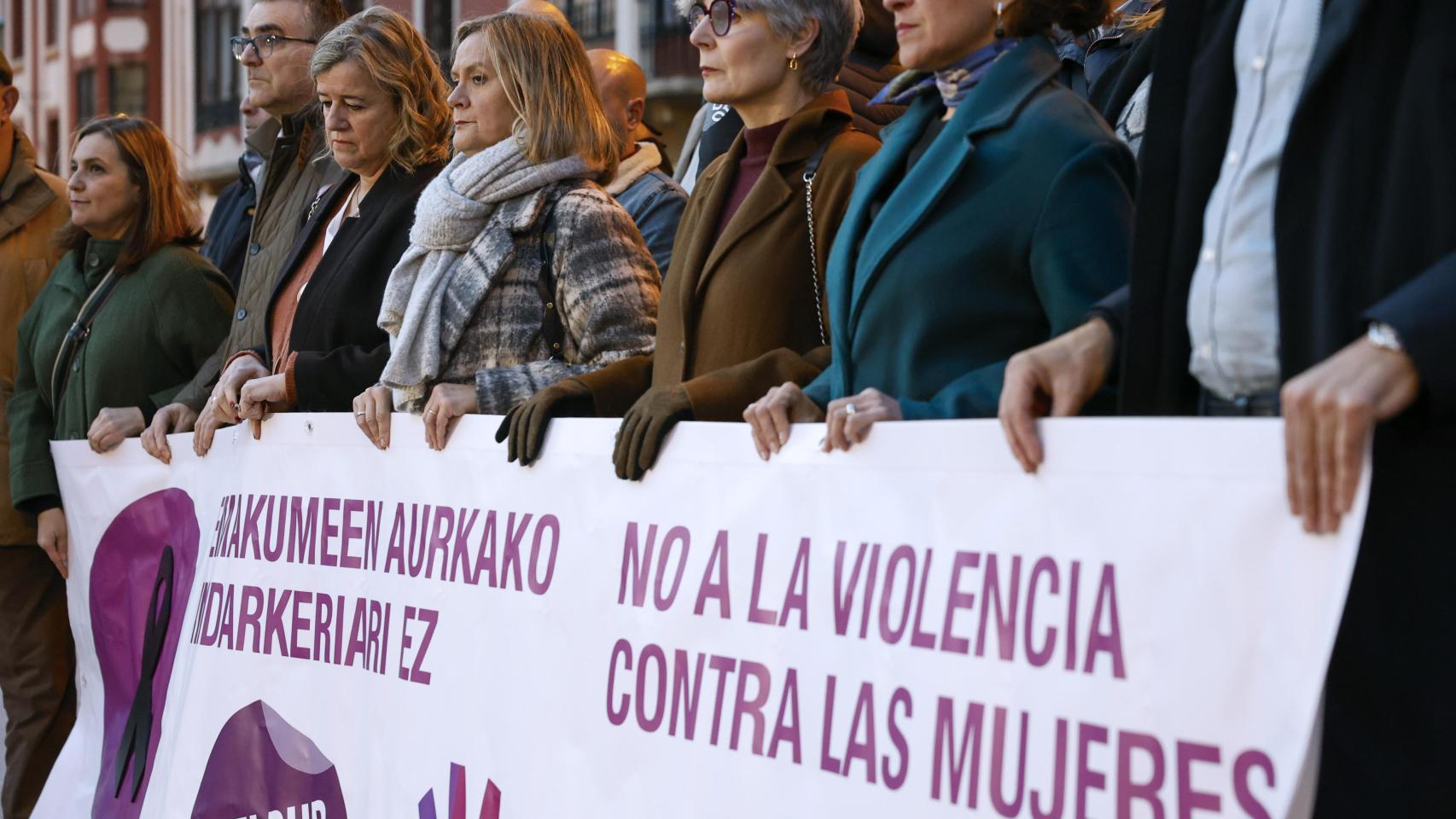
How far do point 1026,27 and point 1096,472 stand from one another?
0.93 m

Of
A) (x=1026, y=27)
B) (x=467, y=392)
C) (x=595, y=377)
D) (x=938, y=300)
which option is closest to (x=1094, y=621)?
(x=938, y=300)

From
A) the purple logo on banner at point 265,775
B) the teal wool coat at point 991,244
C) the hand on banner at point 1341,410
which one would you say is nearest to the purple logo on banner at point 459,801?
the purple logo on banner at point 265,775

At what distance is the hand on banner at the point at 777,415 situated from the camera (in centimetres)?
272

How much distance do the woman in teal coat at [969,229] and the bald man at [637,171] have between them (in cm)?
130

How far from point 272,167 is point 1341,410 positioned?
3951mm

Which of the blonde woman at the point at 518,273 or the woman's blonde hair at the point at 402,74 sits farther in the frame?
the woman's blonde hair at the point at 402,74

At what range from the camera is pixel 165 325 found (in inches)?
208

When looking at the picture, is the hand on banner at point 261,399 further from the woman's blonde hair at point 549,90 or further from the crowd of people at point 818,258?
the woman's blonde hair at point 549,90

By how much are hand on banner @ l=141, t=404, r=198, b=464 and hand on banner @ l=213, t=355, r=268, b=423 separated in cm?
26

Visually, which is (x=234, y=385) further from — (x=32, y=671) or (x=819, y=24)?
(x=819, y=24)

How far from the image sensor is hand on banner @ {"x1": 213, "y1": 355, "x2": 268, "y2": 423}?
4434 millimetres

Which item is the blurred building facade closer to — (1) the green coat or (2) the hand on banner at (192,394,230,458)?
(1) the green coat

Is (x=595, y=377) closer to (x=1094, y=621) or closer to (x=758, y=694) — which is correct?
(x=758, y=694)

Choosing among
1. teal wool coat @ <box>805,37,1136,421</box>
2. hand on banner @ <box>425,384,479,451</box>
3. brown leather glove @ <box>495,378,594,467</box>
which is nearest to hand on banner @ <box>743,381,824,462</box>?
teal wool coat @ <box>805,37,1136,421</box>
